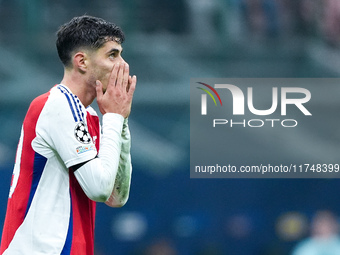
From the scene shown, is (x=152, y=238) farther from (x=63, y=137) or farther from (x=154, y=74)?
(x=63, y=137)

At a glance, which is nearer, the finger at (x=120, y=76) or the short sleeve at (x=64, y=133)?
the short sleeve at (x=64, y=133)

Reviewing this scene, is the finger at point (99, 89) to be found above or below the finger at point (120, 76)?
below

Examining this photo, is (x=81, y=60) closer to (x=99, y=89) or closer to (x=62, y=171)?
(x=99, y=89)

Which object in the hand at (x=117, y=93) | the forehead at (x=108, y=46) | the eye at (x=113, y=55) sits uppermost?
the forehead at (x=108, y=46)

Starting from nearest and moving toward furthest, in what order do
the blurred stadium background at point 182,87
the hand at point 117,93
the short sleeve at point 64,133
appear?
the short sleeve at point 64,133 → the hand at point 117,93 → the blurred stadium background at point 182,87

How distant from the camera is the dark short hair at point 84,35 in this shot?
206cm

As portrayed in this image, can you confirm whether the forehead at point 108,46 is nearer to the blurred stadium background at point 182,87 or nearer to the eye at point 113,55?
the eye at point 113,55

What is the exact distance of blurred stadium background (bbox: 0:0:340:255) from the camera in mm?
4758

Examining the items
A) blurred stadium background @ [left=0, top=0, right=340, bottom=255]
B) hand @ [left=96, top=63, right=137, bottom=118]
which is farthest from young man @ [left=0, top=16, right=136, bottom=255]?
blurred stadium background @ [left=0, top=0, right=340, bottom=255]

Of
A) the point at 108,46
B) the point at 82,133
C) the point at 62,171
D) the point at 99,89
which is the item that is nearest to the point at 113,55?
the point at 108,46

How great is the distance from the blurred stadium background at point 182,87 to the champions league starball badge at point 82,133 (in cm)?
287

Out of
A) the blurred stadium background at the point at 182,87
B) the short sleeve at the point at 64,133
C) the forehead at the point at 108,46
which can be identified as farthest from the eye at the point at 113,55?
the blurred stadium background at the point at 182,87

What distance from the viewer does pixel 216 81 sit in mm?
4855

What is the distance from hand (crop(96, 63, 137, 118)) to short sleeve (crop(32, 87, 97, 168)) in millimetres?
112
